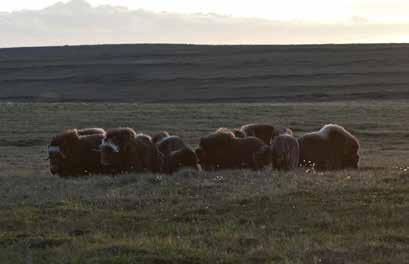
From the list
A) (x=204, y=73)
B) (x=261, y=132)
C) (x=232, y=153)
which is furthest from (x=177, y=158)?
(x=204, y=73)

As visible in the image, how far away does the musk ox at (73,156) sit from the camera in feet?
61.0

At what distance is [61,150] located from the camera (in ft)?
61.2

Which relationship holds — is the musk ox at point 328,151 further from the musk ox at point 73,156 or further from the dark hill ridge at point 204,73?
the dark hill ridge at point 204,73

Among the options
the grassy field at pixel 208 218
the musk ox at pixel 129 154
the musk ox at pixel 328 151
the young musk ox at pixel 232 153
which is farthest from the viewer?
the musk ox at pixel 328 151

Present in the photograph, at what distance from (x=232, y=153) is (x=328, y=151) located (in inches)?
98.5

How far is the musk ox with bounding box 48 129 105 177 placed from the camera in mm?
18578

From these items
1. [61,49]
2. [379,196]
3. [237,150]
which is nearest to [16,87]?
[61,49]

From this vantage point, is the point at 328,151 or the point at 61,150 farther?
the point at 328,151

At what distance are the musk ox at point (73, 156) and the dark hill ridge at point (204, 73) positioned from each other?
59318 millimetres

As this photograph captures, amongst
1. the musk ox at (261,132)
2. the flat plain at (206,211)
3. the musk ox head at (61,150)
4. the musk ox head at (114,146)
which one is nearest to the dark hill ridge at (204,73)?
the flat plain at (206,211)

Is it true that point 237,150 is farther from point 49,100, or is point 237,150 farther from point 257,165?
point 49,100

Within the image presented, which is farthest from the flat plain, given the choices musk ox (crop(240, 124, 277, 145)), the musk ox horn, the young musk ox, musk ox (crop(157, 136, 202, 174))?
musk ox (crop(240, 124, 277, 145))

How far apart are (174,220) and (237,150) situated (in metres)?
7.66

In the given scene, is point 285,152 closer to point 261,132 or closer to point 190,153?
point 190,153
